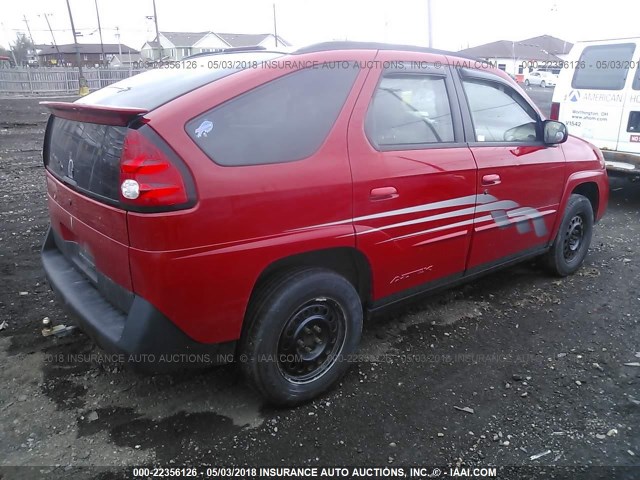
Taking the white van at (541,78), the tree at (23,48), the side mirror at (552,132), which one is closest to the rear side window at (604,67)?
the side mirror at (552,132)

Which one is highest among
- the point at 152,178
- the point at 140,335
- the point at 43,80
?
the point at 43,80

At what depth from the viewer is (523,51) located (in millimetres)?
64000

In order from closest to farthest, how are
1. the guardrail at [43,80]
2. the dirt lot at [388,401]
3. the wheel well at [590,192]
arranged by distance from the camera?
the dirt lot at [388,401] → the wheel well at [590,192] → the guardrail at [43,80]

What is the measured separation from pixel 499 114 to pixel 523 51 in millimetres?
68978

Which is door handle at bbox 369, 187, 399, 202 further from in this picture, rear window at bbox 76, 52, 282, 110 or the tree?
the tree

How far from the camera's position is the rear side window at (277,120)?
232 cm

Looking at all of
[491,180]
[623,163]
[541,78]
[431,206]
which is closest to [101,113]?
[431,206]

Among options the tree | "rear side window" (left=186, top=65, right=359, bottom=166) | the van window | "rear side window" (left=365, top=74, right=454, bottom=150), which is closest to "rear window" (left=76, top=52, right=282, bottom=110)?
"rear side window" (left=186, top=65, right=359, bottom=166)

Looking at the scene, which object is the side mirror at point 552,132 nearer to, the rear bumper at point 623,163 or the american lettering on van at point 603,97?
the rear bumper at point 623,163

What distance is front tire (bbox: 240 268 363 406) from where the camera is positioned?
2541 millimetres

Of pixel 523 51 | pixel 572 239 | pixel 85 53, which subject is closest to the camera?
pixel 572 239

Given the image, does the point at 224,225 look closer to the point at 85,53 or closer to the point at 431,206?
the point at 431,206

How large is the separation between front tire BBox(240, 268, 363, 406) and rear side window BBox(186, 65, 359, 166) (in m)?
0.66

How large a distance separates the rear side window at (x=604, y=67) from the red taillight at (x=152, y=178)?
706cm
